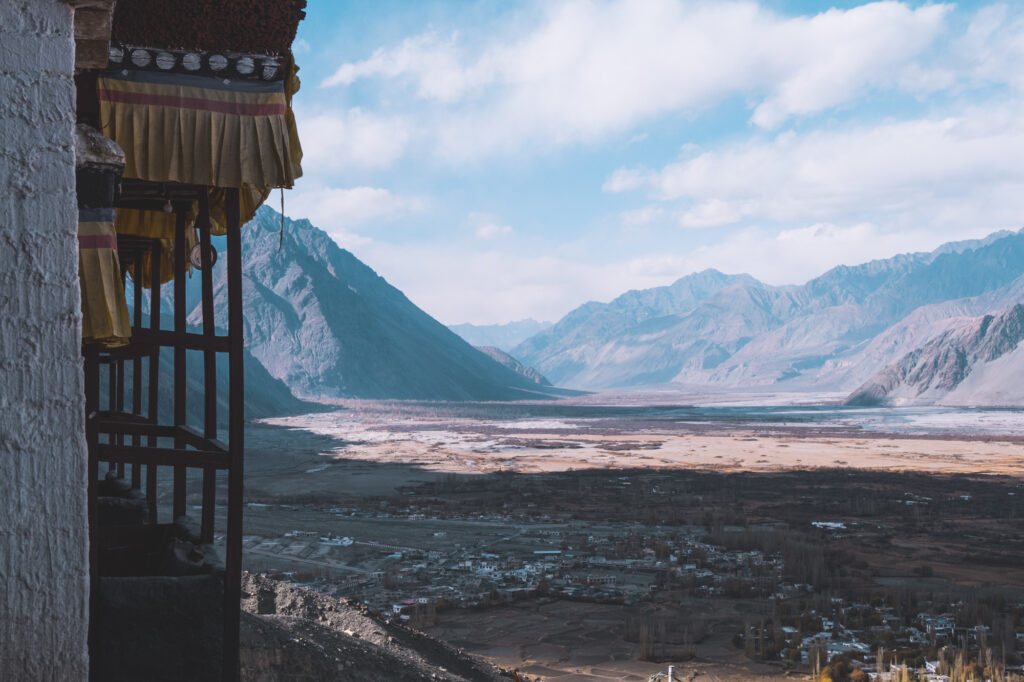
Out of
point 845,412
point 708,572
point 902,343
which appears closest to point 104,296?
point 708,572

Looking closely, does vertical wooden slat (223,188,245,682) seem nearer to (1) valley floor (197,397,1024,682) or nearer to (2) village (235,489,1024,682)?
(1) valley floor (197,397,1024,682)

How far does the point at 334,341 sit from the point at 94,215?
416 feet

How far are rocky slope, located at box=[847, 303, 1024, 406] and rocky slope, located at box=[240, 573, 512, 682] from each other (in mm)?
103891

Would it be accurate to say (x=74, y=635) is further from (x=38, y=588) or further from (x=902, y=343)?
(x=902, y=343)

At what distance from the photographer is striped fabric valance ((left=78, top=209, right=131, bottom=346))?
14.4 ft

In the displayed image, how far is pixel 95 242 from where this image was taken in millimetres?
4418

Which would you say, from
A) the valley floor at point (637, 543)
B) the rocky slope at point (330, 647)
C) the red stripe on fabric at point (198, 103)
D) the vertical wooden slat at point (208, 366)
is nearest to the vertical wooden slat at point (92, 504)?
the vertical wooden slat at point (208, 366)

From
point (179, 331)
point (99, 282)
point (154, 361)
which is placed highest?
point (99, 282)

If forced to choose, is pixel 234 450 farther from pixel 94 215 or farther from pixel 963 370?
pixel 963 370

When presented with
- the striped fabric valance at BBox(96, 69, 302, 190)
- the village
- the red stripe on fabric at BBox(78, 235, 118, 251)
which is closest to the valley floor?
the village

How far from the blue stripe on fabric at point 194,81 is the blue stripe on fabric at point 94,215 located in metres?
1.28

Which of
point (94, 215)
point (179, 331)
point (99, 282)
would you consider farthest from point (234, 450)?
point (94, 215)

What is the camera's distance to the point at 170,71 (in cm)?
534

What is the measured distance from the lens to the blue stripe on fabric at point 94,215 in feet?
14.5
